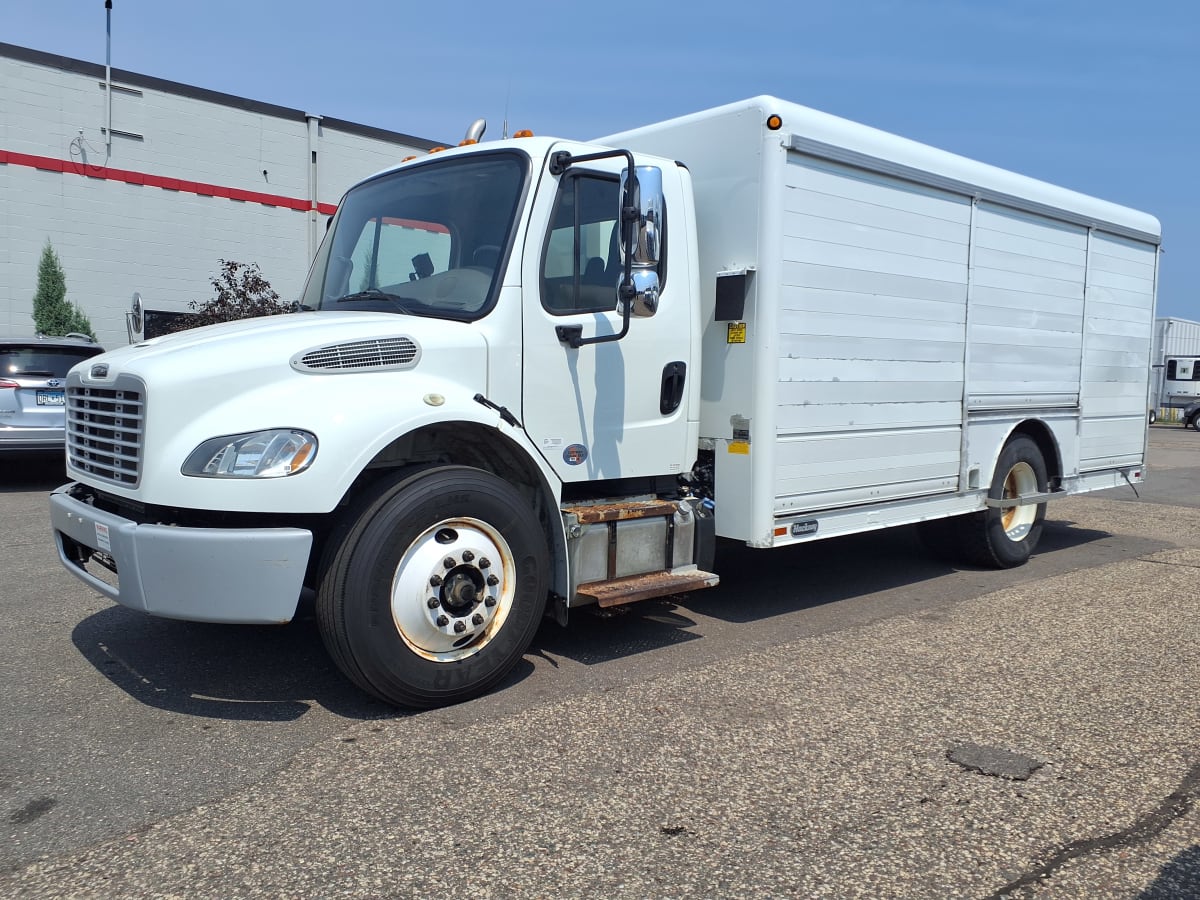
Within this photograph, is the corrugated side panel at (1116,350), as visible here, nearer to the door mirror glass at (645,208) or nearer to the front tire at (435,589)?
the door mirror glass at (645,208)

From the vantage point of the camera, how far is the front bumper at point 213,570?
12.5ft

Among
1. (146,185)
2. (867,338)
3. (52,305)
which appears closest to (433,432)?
(867,338)

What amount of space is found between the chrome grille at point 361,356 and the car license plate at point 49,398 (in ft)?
25.7

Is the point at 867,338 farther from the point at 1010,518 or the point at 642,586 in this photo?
the point at 1010,518

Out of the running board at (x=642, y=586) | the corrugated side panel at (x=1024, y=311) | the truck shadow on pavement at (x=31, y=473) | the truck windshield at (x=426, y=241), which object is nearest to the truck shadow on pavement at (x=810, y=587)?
the running board at (x=642, y=586)

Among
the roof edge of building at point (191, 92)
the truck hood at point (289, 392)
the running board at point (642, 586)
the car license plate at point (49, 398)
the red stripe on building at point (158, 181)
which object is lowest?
the running board at point (642, 586)

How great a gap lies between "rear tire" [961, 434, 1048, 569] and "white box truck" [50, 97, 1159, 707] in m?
0.26

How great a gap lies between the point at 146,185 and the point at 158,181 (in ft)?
0.76

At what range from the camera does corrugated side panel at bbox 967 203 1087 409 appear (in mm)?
6926

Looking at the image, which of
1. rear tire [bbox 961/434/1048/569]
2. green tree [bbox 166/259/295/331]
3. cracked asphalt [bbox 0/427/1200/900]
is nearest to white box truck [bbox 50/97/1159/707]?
rear tire [bbox 961/434/1048/569]

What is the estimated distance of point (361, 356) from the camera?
166 inches

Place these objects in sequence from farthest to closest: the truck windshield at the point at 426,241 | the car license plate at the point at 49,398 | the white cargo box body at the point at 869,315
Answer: the car license plate at the point at 49,398 < the white cargo box body at the point at 869,315 < the truck windshield at the point at 426,241

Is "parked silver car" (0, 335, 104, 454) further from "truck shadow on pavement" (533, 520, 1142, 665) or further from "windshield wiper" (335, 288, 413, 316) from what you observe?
"truck shadow on pavement" (533, 520, 1142, 665)

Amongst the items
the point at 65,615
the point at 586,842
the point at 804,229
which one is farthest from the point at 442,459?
the point at 65,615
